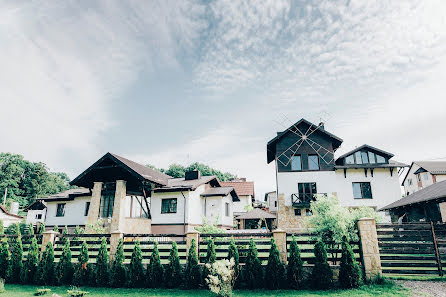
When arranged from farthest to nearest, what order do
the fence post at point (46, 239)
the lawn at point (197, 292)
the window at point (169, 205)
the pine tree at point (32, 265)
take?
the window at point (169, 205) → the fence post at point (46, 239) → the pine tree at point (32, 265) → the lawn at point (197, 292)

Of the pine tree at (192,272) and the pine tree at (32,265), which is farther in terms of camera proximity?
the pine tree at (32,265)

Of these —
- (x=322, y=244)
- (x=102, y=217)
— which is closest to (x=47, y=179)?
(x=102, y=217)

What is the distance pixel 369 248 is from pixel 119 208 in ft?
45.7

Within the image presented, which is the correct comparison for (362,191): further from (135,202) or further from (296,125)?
(135,202)

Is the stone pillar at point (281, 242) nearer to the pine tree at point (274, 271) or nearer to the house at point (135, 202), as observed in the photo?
the pine tree at point (274, 271)

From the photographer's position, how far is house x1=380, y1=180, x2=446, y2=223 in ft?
45.0

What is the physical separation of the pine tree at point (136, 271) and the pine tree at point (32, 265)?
11.9 feet

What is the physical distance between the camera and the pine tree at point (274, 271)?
7770 mm

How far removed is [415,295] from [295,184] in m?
16.7

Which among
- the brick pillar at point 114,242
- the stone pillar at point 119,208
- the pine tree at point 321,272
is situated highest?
the stone pillar at point 119,208

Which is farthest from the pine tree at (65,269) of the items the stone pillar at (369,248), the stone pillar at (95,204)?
the stone pillar at (369,248)

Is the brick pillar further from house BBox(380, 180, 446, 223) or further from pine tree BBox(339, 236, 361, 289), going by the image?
house BBox(380, 180, 446, 223)

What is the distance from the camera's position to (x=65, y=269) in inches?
361

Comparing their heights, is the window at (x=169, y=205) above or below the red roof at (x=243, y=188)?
below
